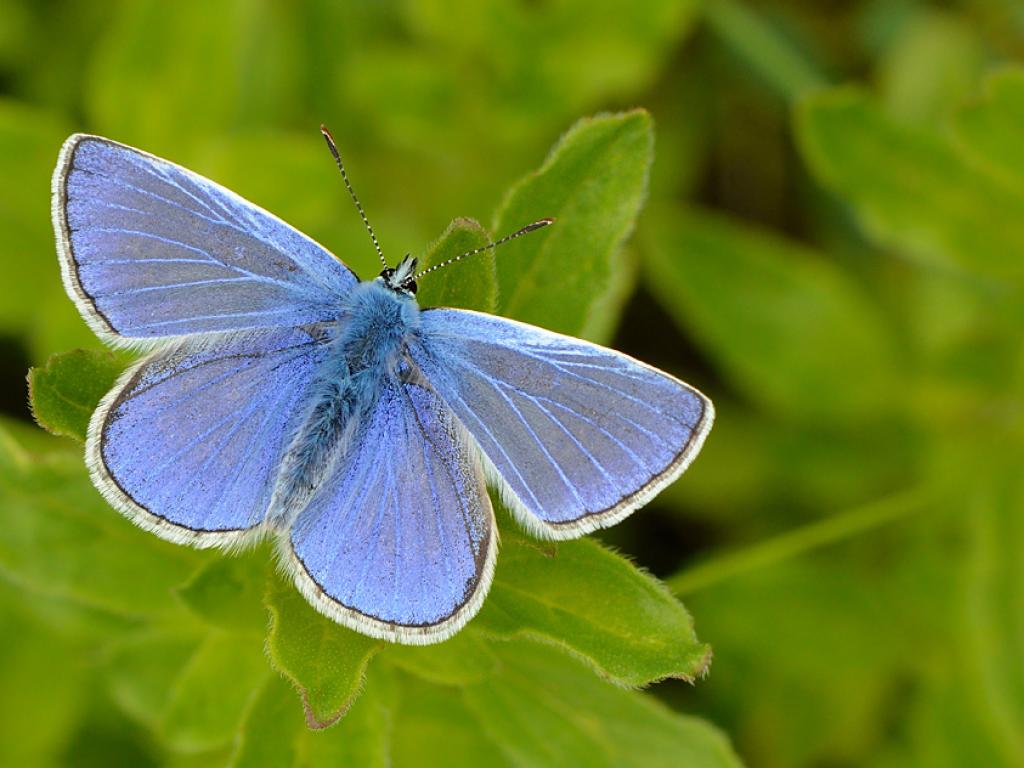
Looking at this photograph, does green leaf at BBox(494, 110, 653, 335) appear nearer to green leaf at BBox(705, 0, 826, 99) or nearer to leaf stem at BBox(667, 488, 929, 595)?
leaf stem at BBox(667, 488, 929, 595)

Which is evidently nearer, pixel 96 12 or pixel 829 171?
pixel 829 171

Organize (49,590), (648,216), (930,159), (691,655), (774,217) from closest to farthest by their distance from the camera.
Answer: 1. (691,655)
2. (49,590)
3. (930,159)
4. (648,216)
5. (774,217)

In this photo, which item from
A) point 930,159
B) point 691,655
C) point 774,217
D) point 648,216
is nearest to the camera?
point 691,655

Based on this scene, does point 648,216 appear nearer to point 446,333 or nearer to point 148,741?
point 446,333

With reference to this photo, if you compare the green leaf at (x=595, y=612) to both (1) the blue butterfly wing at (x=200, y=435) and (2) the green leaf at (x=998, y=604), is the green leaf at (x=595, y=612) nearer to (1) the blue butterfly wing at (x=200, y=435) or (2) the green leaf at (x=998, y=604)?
(1) the blue butterfly wing at (x=200, y=435)

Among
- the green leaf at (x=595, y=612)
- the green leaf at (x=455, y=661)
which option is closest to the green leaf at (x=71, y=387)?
the green leaf at (x=455, y=661)

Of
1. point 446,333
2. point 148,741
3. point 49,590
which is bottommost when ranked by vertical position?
point 148,741

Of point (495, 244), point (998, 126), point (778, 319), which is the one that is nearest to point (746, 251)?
point (778, 319)

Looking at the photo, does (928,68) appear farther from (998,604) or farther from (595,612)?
(595,612)

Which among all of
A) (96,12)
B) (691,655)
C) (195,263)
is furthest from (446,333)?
(96,12)
